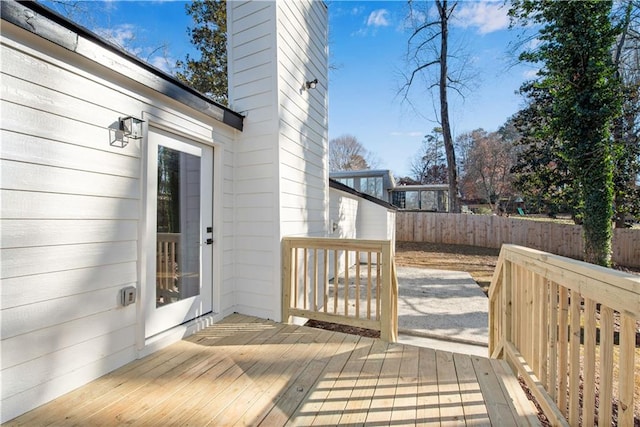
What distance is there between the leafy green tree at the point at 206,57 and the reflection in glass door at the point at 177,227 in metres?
5.66

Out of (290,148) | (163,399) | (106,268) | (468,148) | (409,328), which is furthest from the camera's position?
(468,148)

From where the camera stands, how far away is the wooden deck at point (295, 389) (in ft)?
5.44

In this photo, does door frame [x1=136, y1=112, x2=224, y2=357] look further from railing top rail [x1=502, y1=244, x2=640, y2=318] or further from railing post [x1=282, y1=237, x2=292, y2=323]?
railing top rail [x1=502, y1=244, x2=640, y2=318]


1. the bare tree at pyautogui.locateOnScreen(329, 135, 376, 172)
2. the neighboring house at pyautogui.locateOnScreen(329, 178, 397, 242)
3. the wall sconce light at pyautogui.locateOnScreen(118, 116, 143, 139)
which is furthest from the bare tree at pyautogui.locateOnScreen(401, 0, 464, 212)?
the bare tree at pyautogui.locateOnScreen(329, 135, 376, 172)

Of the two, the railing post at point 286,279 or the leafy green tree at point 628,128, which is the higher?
the leafy green tree at point 628,128

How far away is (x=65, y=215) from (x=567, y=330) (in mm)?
2960

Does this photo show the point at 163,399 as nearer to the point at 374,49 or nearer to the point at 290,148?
the point at 290,148

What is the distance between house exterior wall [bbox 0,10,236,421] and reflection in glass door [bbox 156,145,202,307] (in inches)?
10.0

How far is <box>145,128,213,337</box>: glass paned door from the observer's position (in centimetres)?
247

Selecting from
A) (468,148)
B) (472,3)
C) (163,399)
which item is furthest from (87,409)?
(468,148)

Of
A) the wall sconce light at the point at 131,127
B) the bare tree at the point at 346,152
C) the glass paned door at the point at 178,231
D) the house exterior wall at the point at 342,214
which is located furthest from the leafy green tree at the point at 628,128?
the bare tree at the point at 346,152

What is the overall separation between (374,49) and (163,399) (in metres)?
8.85

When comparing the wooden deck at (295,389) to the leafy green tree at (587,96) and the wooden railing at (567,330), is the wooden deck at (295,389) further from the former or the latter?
the leafy green tree at (587,96)

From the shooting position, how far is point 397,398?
187 centimetres
